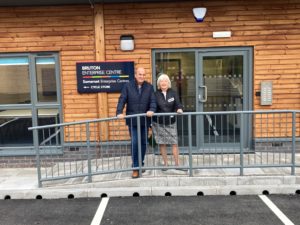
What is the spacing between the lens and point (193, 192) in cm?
532

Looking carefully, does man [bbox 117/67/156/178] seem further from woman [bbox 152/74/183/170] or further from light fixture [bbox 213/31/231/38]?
light fixture [bbox 213/31/231/38]

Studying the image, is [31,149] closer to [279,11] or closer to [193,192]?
[193,192]

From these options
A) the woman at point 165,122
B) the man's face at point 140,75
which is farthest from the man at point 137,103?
the woman at point 165,122

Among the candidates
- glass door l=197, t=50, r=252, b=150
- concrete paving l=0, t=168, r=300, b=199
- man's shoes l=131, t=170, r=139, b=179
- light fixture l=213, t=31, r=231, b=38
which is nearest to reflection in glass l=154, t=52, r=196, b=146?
glass door l=197, t=50, r=252, b=150

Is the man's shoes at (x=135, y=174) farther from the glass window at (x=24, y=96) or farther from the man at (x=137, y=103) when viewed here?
the glass window at (x=24, y=96)

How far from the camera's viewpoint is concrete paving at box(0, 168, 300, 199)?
5305 mm

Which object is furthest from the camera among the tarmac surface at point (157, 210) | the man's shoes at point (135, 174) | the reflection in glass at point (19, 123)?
the reflection in glass at point (19, 123)

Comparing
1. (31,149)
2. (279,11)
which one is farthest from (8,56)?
(279,11)

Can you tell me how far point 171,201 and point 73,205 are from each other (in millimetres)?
1364

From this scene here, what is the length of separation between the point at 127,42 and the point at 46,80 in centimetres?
177

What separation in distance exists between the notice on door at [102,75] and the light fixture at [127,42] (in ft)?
0.92

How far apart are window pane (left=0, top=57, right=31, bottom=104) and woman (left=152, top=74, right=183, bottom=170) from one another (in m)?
2.83

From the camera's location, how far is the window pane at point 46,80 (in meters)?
7.04

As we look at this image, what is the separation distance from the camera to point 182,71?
23.4ft
